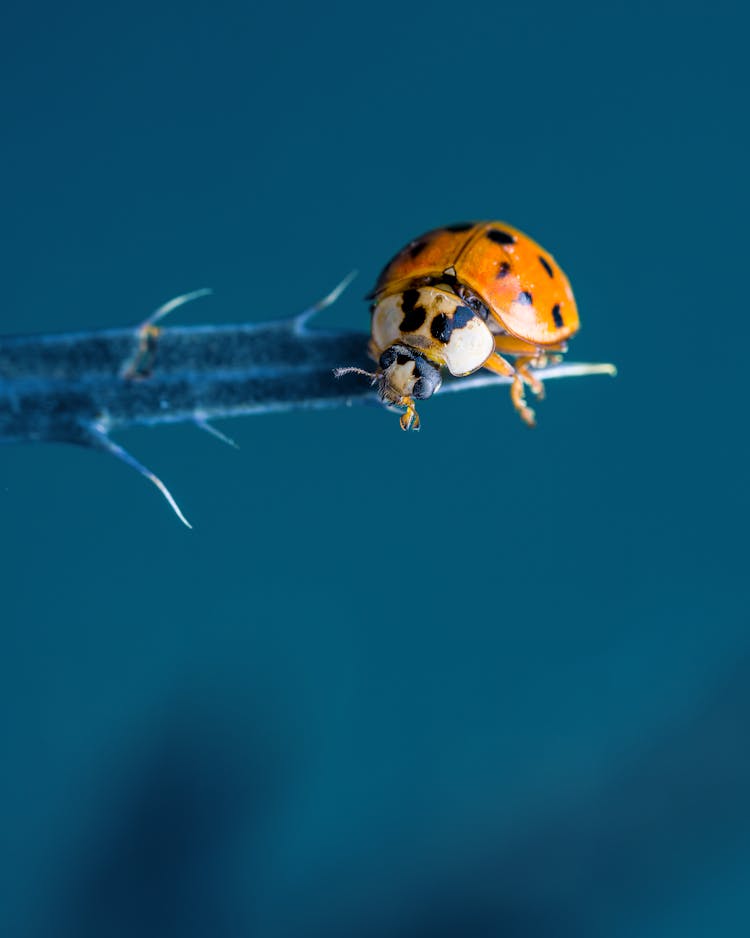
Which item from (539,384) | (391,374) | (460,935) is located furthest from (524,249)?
(460,935)

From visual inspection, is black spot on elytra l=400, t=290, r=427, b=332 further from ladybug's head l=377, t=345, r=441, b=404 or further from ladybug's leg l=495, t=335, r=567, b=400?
ladybug's leg l=495, t=335, r=567, b=400

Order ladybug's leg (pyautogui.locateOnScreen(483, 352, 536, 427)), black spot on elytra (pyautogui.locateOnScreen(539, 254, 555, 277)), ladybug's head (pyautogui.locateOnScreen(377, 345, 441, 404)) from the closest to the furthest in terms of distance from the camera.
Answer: ladybug's head (pyautogui.locateOnScreen(377, 345, 441, 404)) < ladybug's leg (pyautogui.locateOnScreen(483, 352, 536, 427)) < black spot on elytra (pyautogui.locateOnScreen(539, 254, 555, 277))

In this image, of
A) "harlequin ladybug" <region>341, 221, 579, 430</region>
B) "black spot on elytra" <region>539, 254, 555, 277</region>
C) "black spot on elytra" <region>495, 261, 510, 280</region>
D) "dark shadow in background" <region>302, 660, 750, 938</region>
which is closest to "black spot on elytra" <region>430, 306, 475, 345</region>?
"harlequin ladybug" <region>341, 221, 579, 430</region>

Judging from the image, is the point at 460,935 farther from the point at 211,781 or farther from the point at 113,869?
the point at 113,869

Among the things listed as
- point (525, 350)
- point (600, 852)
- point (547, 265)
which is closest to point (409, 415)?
point (525, 350)

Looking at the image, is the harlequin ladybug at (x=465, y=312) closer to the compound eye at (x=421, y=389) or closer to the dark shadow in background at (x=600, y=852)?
the compound eye at (x=421, y=389)

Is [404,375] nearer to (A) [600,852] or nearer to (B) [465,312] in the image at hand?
(B) [465,312]
